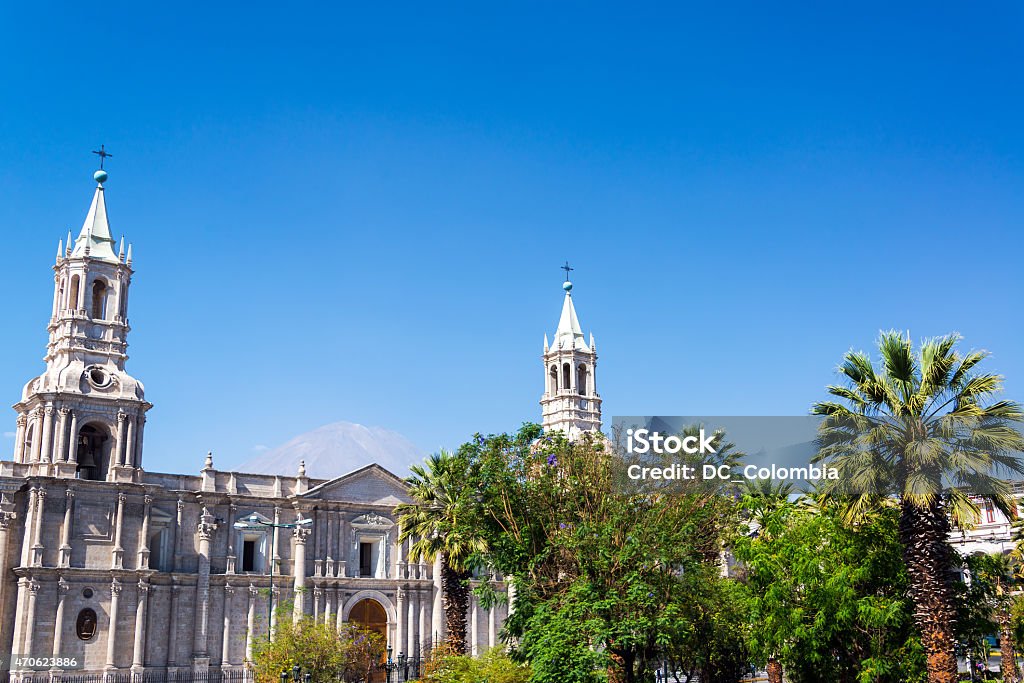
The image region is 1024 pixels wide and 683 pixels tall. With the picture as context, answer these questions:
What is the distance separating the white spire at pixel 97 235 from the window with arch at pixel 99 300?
4.96 feet

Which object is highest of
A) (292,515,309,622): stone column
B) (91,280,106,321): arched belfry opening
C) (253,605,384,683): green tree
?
(91,280,106,321): arched belfry opening

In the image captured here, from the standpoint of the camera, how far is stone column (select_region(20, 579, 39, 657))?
44.7 metres

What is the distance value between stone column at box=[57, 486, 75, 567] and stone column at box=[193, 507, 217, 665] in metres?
6.61

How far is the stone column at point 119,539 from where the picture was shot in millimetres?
47844

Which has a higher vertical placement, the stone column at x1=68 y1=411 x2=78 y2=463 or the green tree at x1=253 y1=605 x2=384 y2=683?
the stone column at x1=68 y1=411 x2=78 y2=463

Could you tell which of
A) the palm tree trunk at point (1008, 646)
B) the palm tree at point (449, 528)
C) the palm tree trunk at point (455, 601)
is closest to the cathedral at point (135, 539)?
the palm tree at point (449, 528)

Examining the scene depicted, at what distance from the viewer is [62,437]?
1889 inches

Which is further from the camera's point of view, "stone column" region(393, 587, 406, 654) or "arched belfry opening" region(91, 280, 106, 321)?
"stone column" region(393, 587, 406, 654)

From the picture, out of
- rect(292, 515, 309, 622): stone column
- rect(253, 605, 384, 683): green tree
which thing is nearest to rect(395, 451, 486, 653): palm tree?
rect(253, 605, 384, 683): green tree

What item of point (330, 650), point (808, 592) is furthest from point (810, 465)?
point (330, 650)

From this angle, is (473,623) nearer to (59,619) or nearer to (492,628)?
(492,628)

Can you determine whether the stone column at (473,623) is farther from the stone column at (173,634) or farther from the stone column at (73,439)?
the stone column at (73,439)

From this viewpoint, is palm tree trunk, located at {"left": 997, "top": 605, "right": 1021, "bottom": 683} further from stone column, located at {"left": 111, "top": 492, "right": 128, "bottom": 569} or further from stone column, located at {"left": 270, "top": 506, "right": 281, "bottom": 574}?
stone column, located at {"left": 111, "top": 492, "right": 128, "bottom": 569}

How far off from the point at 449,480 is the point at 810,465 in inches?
639
